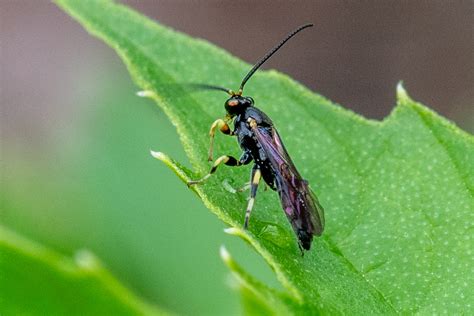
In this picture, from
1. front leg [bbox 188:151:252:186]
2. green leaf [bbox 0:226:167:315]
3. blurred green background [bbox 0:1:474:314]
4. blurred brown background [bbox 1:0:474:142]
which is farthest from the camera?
blurred brown background [bbox 1:0:474:142]

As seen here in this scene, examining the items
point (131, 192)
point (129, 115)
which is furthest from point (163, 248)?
point (129, 115)

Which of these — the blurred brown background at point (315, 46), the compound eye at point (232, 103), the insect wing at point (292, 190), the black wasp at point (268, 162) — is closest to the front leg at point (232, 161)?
the black wasp at point (268, 162)

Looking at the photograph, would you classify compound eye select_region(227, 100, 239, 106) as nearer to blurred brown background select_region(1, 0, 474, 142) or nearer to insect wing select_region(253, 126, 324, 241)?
insect wing select_region(253, 126, 324, 241)

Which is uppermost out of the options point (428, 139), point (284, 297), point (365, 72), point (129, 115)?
point (365, 72)

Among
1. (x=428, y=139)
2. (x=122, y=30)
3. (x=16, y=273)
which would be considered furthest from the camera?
(x=122, y=30)

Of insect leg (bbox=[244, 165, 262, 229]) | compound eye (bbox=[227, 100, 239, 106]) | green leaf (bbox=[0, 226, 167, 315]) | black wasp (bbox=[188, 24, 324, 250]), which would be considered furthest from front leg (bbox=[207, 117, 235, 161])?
green leaf (bbox=[0, 226, 167, 315])

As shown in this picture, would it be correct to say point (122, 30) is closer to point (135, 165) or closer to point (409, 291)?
point (409, 291)

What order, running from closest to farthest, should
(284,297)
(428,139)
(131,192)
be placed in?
(284,297) → (428,139) → (131,192)
